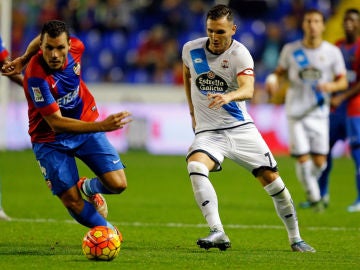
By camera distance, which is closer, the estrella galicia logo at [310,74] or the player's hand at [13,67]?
the player's hand at [13,67]

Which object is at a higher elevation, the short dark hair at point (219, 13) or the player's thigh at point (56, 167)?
the short dark hair at point (219, 13)

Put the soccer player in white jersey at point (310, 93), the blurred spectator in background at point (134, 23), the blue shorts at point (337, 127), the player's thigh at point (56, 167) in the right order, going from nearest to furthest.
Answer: the player's thigh at point (56, 167) → the soccer player in white jersey at point (310, 93) → the blue shorts at point (337, 127) → the blurred spectator in background at point (134, 23)

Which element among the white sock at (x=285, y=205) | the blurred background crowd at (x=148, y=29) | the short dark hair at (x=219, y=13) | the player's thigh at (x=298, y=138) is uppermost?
the short dark hair at (x=219, y=13)

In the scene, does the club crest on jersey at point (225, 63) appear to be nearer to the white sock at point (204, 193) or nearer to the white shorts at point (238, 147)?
the white shorts at point (238, 147)

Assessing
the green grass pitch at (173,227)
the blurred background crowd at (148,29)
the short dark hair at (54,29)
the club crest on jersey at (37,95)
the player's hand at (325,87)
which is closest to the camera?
the green grass pitch at (173,227)

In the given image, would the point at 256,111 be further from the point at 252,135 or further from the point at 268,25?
the point at 252,135

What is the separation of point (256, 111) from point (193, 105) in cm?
1309

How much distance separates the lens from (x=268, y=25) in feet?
80.8

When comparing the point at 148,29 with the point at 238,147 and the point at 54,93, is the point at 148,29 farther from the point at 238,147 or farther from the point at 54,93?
the point at 54,93

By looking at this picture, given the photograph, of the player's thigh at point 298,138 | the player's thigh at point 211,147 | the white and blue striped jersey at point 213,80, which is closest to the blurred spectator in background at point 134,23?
the player's thigh at point 298,138

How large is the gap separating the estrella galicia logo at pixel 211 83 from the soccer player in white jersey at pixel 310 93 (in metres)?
3.94

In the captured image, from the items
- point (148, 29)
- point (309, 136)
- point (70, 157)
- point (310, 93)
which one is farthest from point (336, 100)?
point (148, 29)

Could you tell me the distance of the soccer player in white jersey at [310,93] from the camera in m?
12.0

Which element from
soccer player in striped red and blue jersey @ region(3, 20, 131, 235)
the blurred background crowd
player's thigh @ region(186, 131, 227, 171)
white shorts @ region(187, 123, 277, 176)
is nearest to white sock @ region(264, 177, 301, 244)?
white shorts @ region(187, 123, 277, 176)
